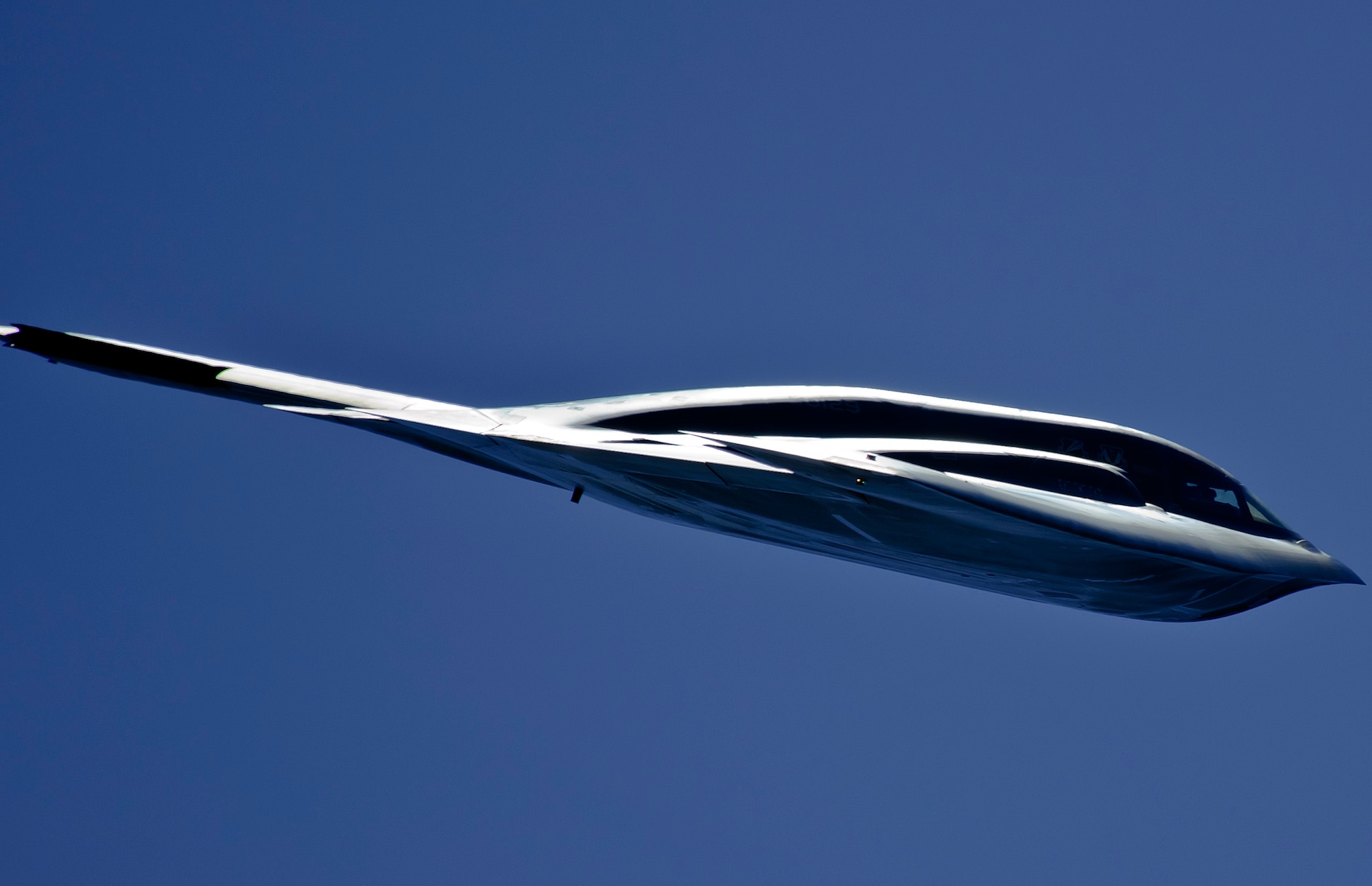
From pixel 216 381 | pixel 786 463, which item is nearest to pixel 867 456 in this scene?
pixel 786 463

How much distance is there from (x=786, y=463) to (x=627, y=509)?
17.1ft

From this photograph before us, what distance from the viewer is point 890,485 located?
10359 millimetres

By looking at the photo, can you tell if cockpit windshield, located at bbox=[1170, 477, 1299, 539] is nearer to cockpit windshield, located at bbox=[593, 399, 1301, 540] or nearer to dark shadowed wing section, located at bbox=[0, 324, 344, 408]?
cockpit windshield, located at bbox=[593, 399, 1301, 540]

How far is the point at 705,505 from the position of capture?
1294 cm

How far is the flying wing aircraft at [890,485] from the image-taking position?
11.1 m

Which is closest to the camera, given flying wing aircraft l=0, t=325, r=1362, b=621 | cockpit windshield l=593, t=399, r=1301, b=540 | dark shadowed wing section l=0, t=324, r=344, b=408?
flying wing aircraft l=0, t=325, r=1362, b=621

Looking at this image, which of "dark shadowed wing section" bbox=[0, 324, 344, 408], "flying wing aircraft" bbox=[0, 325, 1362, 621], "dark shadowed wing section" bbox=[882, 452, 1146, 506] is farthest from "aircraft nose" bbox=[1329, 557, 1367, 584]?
"dark shadowed wing section" bbox=[0, 324, 344, 408]

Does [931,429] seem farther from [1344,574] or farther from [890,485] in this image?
[1344,574]

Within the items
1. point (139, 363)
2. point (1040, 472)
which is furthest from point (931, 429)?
point (139, 363)

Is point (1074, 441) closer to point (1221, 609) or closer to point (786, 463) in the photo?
point (1221, 609)

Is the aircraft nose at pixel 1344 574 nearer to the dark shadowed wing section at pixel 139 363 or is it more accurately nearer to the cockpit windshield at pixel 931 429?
the cockpit windshield at pixel 931 429

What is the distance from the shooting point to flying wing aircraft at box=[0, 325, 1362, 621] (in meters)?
11.1

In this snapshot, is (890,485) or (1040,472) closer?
(890,485)

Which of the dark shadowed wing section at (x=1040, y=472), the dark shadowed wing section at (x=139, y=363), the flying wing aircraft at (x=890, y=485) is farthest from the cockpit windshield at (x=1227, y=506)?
the dark shadowed wing section at (x=139, y=363)
